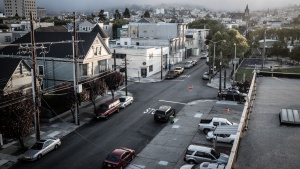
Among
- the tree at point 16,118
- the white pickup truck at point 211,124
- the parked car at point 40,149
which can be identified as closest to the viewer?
the tree at point 16,118

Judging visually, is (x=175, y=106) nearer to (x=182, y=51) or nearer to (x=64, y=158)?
(x=64, y=158)

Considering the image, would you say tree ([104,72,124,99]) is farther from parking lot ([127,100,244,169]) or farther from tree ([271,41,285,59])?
tree ([271,41,285,59])

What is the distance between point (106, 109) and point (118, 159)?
42.8 ft

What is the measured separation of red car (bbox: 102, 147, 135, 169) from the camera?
2320 cm

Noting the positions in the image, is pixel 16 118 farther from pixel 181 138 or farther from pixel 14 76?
pixel 181 138

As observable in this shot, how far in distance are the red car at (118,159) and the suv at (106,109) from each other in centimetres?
1123

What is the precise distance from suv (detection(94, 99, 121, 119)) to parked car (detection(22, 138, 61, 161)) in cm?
826

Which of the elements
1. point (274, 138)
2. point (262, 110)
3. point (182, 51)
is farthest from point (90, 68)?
point (182, 51)

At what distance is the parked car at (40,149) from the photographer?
81.8 ft

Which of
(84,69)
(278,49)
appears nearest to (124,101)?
(84,69)

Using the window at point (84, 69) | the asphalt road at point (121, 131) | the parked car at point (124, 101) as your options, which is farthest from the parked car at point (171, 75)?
the window at point (84, 69)

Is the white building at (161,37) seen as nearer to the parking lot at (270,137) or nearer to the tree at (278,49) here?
the tree at (278,49)

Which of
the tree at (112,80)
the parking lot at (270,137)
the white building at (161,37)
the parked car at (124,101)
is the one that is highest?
the white building at (161,37)

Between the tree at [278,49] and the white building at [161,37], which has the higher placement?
the white building at [161,37]
